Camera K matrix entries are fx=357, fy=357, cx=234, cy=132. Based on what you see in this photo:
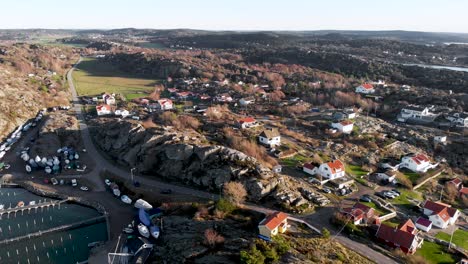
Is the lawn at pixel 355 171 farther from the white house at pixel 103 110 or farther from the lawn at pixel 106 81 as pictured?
the lawn at pixel 106 81

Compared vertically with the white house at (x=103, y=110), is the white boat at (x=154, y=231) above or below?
below

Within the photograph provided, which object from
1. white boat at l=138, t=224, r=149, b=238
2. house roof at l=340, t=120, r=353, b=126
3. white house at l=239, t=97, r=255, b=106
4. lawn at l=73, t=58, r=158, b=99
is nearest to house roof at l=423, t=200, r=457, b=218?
house roof at l=340, t=120, r=353, b=126

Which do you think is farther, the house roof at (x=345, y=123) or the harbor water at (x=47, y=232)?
the house roof at (x=345, y=123)

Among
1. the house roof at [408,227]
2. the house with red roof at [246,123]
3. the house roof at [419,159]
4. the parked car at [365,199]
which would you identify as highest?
the house with red roof at [246,123]

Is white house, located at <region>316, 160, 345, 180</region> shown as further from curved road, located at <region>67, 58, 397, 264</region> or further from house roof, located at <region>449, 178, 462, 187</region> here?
house roof, located at <region>449, 178, 462, 187</region>

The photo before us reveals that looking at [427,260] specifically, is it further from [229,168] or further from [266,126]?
[266,126]

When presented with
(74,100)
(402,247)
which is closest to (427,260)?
(402,247)

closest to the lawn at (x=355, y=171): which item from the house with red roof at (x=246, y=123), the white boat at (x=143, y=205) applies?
the house with red roof at (x=246, y=123)
